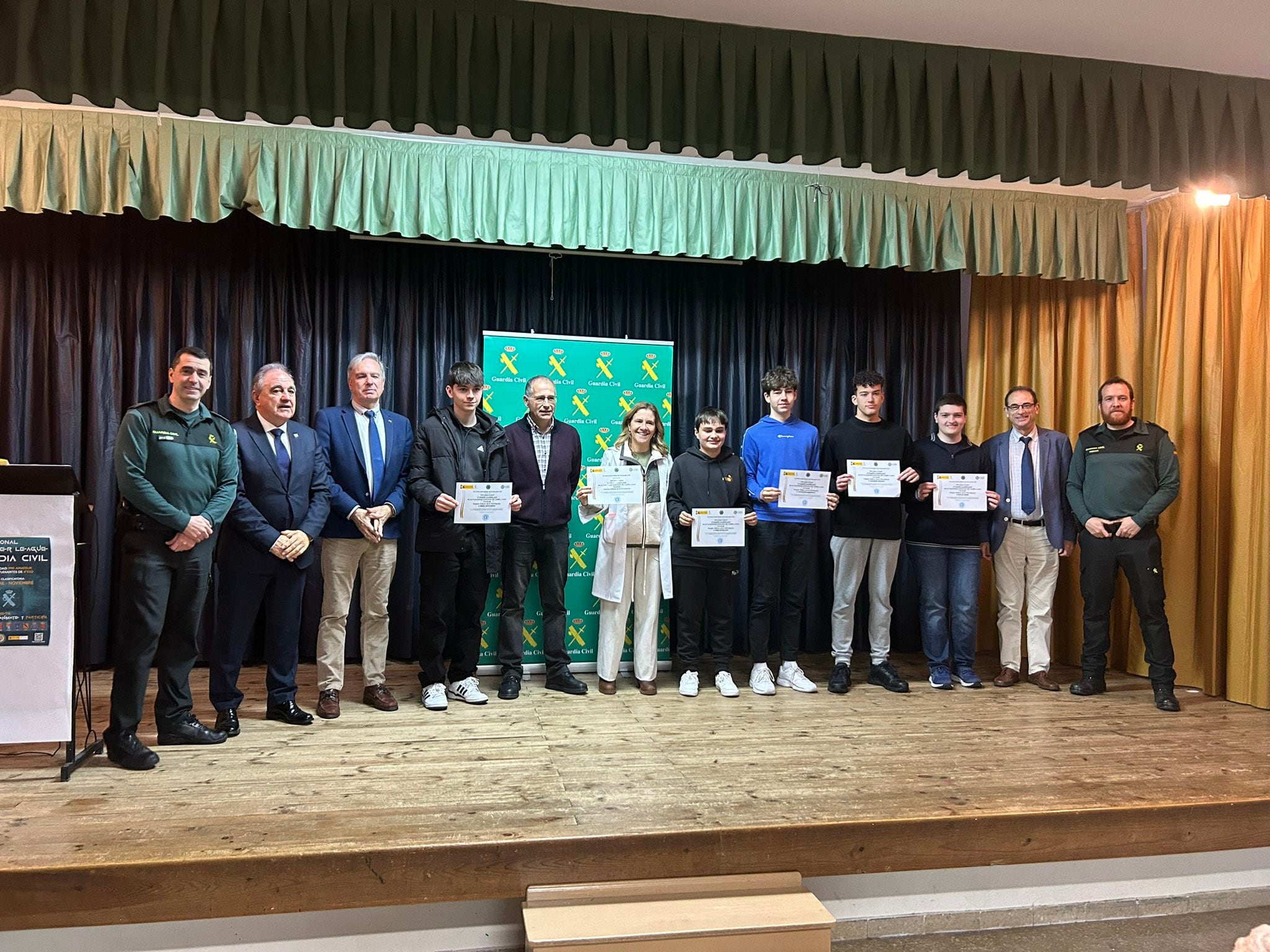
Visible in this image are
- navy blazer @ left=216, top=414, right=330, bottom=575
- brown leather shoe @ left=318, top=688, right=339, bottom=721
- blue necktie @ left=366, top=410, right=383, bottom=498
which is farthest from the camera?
blue necktie @ left=366, top=410, right=383, bottom=498

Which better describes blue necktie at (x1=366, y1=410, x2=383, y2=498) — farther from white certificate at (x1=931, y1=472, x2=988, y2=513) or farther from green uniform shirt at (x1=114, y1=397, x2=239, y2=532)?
white certificate at (x1=931, y1=472, x2=988, y2=513)

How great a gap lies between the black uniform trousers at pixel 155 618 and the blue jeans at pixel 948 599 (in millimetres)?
3547

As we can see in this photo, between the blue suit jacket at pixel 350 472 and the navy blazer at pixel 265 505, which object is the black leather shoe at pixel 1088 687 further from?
the navy blazer at pixel 265 505

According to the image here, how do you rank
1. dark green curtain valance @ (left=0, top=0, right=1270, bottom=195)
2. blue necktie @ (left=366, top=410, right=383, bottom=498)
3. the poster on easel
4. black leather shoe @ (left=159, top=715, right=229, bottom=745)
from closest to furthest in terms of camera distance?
1. dark green curtain valance @ (left=0, top=0, right=1270, bottom=195)
2. the poster on easel
3. black leather shoe @ (left=159, top=715, right=229, bottom=745)
4. blue necktie @ (left=366, top=410, right=383, bottom=498)

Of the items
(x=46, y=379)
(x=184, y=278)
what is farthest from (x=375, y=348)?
(x=46, y=379)

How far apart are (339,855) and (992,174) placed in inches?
109

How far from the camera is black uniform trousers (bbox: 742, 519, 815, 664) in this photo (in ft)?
14.9

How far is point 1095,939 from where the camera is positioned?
2.72 m

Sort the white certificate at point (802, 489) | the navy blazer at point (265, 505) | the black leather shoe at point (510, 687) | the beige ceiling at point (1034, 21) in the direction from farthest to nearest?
the white certificate at point (802, 489)
the black leather shoe at point (510, 687)
the navy blazer at point (265, 505)
the beige ceiling at point (1034, 21)

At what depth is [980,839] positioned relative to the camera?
2771 millimetres

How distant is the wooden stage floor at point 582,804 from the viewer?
7.89ft

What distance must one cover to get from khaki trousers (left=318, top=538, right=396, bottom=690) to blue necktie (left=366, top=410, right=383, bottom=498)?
27cm

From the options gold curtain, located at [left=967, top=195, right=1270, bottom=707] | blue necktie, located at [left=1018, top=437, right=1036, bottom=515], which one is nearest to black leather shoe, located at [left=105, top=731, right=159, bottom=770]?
blue necktie, located at [left=1018, top=437, right=1036, bottom=515]

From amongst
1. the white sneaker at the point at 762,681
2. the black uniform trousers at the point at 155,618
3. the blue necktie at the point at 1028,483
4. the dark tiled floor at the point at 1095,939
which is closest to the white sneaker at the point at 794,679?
Result: the white sneaker at the point at 762,681
